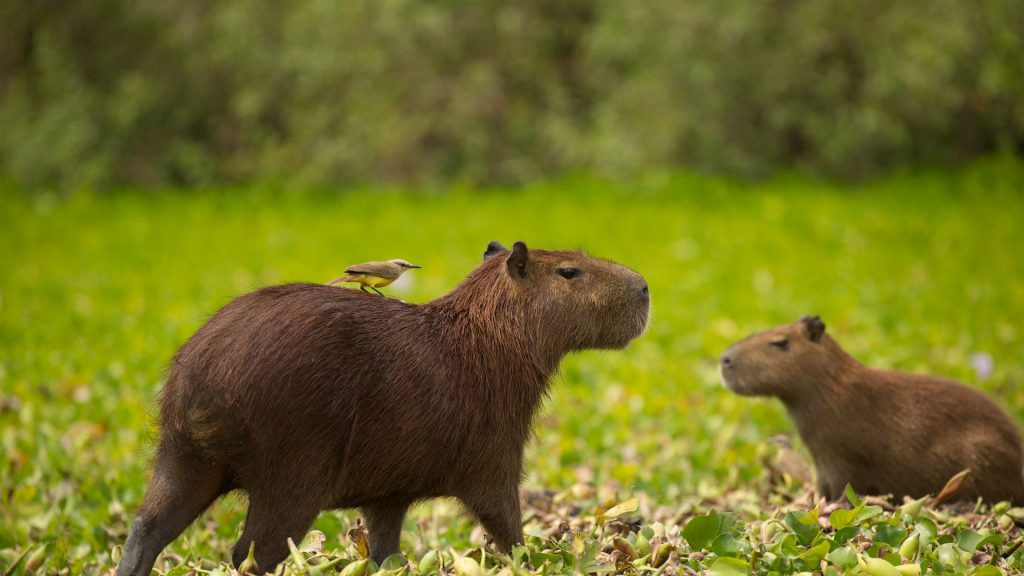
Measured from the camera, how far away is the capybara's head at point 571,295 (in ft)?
11.3

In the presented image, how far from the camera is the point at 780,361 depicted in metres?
4.57

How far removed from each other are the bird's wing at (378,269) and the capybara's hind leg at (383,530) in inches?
28.5

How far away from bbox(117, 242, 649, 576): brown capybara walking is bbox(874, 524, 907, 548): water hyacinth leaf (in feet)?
3.45

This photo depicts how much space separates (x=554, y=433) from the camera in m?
6.41

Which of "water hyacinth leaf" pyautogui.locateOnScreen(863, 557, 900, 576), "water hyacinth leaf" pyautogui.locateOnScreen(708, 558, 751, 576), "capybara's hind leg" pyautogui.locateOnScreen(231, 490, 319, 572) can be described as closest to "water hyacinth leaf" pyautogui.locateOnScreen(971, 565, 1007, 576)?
"water hyacinth leaf" pyautogui.locateOnScreen(863, 557, 900, 576)

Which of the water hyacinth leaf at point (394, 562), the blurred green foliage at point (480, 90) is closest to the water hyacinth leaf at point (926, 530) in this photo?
the water hyacinth leaf at point (394, 562)

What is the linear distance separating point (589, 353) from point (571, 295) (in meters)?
4.46

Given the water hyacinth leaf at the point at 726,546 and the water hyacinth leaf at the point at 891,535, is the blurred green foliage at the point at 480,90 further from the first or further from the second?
the water hyacinth leaf at the point at 726,546

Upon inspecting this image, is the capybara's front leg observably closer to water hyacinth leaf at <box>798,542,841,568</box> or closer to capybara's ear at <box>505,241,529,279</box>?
capybara's ear at <box>505,241,529,279</box>

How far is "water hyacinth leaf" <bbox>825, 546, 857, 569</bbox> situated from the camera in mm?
3152

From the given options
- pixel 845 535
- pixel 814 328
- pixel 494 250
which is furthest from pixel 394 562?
pixel 814 328

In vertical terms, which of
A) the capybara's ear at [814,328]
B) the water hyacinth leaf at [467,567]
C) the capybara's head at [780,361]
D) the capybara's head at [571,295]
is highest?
the capybara's head at [571,295]

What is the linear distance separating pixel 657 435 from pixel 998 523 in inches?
96.7

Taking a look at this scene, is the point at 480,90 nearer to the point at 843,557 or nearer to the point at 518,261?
the point at 518,261
